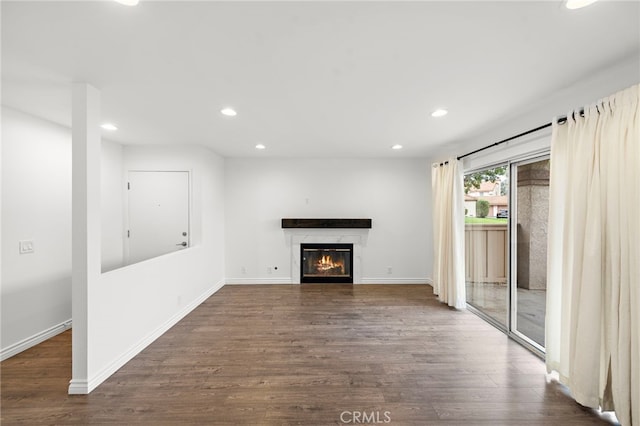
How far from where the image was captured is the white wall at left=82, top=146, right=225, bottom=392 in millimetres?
2227

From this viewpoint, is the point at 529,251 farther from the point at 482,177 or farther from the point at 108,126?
the point at 108,126

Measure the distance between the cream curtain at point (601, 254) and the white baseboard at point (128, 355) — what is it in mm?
3617

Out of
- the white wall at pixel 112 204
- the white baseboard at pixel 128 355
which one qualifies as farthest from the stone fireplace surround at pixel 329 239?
the white wall at pixel 112 204

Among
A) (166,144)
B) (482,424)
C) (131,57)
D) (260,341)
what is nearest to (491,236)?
(482,424)

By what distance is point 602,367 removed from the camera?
180 centimetres

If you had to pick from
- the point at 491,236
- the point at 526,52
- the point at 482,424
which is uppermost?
the point at 526,52

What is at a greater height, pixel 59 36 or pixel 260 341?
pixel 59 36

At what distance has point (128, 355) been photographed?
249 cm

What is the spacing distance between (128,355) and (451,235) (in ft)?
13.2

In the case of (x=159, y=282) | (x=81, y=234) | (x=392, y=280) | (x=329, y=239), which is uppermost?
(x=81, y=234)

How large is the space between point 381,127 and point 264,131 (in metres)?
1.43

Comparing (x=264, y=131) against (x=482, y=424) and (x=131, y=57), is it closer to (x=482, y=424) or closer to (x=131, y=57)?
(x=131, y=57)

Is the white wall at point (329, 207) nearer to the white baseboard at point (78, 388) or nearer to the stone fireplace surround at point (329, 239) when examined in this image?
the stone fireplace surround at point (329, 239)
